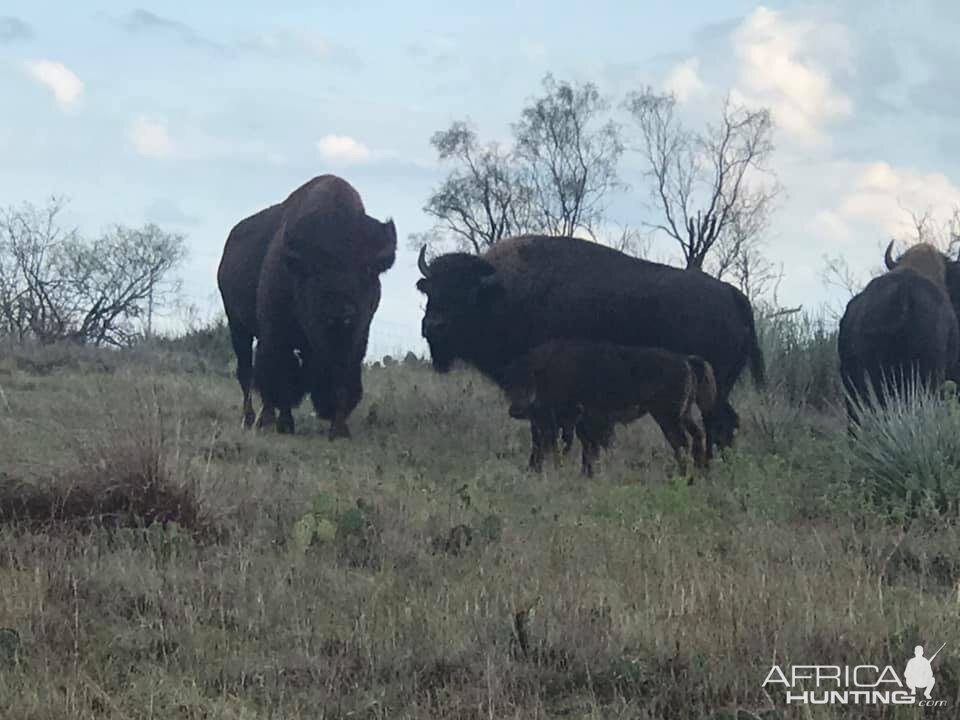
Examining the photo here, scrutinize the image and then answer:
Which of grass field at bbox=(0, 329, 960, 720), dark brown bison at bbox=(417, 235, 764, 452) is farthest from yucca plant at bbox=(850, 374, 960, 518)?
dark brown bison at bbox=(417, 235, 764, 452)

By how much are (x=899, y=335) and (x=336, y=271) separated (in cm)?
539

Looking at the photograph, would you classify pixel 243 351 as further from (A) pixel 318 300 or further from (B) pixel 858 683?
(B) pixel 858 683

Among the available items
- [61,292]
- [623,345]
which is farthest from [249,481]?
[61,292]

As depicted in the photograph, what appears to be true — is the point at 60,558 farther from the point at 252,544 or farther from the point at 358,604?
the point at 358,604

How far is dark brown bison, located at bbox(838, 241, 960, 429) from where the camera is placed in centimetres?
1221

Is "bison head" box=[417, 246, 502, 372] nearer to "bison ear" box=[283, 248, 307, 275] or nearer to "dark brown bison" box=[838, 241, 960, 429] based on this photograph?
"bison ear" box=[283, 248, 307, 275]

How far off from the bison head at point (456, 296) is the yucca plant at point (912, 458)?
4162 millimetres

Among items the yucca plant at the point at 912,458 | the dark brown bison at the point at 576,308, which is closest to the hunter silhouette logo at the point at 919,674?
the yucca plant at the point at 912,458

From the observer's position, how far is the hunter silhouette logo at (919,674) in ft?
15.4

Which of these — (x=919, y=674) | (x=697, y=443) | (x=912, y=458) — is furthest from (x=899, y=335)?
(x=919, y=674)

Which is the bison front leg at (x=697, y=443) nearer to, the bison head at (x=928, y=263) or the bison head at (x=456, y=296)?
the bison head at (x=456, y=296)

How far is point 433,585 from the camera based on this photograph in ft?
20.4

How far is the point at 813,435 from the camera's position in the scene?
13172mm

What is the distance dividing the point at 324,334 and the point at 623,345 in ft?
9.77
